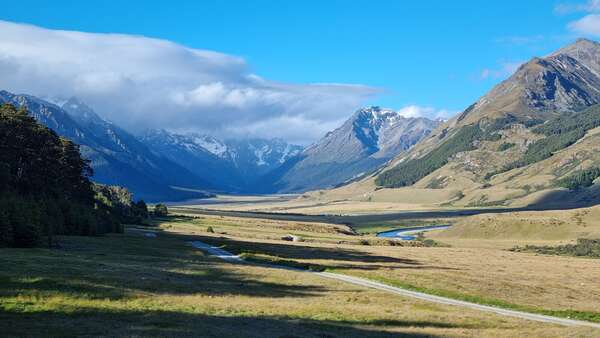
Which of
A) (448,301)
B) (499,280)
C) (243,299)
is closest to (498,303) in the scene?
(448,301)

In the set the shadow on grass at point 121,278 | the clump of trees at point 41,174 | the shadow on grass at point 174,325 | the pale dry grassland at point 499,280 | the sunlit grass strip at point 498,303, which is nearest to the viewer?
the shadow on grass at point 174,325

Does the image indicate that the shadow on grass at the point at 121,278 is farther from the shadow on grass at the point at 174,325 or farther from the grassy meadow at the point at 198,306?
the shadow on grass at the point at 174,325

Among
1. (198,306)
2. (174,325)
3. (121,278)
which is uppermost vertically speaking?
(121,278)

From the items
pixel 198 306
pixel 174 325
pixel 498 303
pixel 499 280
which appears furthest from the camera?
pixel 499 280

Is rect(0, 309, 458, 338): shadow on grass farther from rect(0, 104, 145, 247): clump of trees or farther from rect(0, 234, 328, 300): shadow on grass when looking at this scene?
rect(0, 104, 145, 247): clump of trees

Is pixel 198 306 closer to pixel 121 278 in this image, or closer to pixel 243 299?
pixel 243 299

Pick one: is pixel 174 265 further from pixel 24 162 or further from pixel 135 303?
pixel 24 162

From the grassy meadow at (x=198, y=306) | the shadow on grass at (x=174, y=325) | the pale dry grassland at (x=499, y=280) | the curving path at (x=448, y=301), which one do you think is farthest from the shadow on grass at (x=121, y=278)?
the pale dry grassland at (x=499, y=280)

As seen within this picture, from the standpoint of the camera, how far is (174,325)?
26828mm

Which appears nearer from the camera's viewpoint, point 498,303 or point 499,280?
point 498,303

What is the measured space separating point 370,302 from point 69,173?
86767mm

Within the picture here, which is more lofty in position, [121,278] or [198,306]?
[121,278]

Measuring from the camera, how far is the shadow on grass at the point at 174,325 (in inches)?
936

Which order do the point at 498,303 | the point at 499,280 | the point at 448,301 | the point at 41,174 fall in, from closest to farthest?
the point at 448,301 → the point at 498,303 → the point at 499,280 → the point at 41,174
